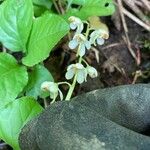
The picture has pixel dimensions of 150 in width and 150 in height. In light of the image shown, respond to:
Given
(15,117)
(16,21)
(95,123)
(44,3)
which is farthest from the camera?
(44,3)

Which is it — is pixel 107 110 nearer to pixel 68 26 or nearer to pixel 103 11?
pixel 68 26

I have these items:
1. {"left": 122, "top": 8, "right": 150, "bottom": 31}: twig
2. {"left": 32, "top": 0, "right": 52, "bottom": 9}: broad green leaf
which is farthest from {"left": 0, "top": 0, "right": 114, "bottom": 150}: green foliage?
{"left": 122, "top": 8, "right": 150, "bottom": 31}: twig

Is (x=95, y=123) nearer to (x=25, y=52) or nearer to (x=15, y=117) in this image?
(x=15, y=117)

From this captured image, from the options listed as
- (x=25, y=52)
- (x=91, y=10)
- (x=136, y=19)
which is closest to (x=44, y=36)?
(x=25, y=52)

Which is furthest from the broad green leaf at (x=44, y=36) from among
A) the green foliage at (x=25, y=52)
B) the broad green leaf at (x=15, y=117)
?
the broad green leaf at (x=15, y=117)

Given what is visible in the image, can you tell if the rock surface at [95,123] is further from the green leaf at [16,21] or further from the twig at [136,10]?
the twig at [136,10]

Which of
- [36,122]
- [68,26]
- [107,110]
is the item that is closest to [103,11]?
[68,26]
